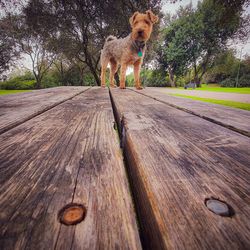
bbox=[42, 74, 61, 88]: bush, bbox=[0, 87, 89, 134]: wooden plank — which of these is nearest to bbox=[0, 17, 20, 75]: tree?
bbox=[42, 74, 61, 88]: bush

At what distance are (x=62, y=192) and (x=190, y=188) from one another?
261 millimetres

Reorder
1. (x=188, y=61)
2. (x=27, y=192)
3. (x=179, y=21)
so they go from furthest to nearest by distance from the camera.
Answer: (x=188, y=61) → (x=179, y=21) → (x=27, y=192)

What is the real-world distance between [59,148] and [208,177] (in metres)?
0.44

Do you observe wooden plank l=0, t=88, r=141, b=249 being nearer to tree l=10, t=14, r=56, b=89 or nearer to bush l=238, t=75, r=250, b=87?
tree l=10, t=14, r=56, b=89

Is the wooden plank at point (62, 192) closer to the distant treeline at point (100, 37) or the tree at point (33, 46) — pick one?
the distant treeline at point (100, 37)

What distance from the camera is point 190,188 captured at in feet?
1.15

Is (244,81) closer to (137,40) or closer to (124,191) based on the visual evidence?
(137,40)

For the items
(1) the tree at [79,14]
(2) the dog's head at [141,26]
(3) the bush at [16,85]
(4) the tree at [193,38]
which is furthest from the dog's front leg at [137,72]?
(3) the bush at [16,85]

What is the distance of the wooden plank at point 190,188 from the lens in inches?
9.6

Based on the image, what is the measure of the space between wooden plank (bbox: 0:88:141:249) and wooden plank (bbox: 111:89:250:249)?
0.05m

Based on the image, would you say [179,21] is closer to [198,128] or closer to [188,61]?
[188,61]

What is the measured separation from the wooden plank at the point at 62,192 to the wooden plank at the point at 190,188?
5 centimetres

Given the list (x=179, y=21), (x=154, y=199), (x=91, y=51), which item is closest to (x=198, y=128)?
(x=154, y=199)

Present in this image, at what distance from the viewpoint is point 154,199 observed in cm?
31
